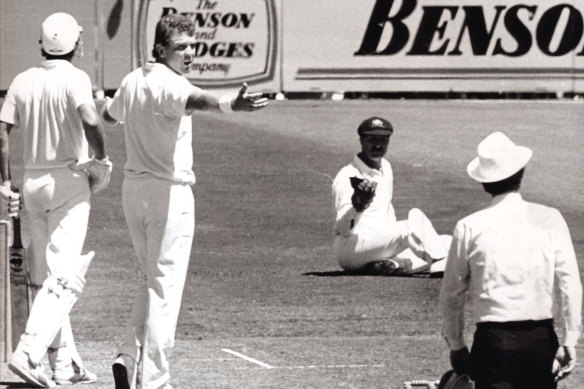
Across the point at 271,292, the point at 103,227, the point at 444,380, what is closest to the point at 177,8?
the point at 103,227

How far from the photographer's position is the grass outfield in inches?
375

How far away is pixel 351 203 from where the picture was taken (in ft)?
42.2

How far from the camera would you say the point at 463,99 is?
98.2 ft

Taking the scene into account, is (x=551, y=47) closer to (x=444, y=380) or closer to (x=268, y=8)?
(x=268, y=8)

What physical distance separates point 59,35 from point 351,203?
15.5ft

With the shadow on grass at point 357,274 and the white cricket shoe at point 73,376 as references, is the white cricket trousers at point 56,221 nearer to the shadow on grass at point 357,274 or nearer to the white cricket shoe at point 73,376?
the white cricket shoe at point 73,376

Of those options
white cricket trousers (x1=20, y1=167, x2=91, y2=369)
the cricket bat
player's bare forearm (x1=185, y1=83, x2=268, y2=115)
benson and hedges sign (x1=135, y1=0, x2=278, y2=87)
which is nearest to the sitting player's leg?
the cricket bat

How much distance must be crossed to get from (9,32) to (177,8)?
129 inches

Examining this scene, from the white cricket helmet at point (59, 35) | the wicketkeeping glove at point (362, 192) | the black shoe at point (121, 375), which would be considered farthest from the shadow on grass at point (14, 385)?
the wicketkeeping glove at point (362, 192)

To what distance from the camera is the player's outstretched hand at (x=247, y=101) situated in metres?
7.31

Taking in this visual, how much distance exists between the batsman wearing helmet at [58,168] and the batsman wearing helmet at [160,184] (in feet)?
2.03

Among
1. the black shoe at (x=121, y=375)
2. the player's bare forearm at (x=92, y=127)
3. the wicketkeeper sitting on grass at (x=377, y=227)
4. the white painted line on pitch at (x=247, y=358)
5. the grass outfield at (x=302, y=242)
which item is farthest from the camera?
the wicketkeeper sitting on grass at (x=377, y=227)

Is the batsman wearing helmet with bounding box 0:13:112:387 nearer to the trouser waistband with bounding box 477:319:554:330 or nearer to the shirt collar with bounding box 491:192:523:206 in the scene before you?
the shirt collar with bounding box 491:192:523:206

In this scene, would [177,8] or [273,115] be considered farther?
[177,8]
